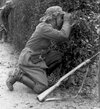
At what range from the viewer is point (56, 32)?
4906mm

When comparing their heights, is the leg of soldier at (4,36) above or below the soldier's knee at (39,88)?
below

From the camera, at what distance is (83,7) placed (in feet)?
16.5

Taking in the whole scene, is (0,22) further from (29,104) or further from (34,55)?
(29,104)

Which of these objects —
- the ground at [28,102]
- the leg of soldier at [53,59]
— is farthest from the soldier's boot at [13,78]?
the leg of soldier at [53,59]

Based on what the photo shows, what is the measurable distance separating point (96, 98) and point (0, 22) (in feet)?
20.3

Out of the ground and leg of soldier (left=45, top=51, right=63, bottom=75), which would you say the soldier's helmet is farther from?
the ground

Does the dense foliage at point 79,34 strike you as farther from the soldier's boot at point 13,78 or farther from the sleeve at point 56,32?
the soldier's boot at point 13,78

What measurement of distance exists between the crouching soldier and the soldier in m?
3.82

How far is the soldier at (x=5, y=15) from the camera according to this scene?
9.00 meters

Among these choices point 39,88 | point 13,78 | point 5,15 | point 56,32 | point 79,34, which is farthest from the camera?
point 5,15

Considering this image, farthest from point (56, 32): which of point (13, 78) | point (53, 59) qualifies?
point (13, 78)

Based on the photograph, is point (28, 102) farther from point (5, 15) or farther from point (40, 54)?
point (5, 15)

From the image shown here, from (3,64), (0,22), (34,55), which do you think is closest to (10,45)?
(0,22)

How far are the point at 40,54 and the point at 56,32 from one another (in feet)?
2.15
